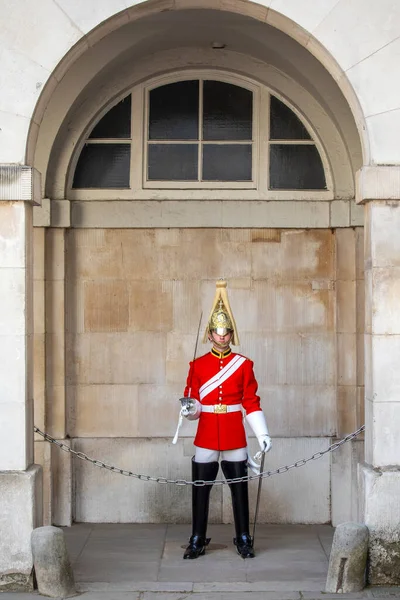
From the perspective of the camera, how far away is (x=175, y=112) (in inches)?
414

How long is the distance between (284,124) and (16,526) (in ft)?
15.4

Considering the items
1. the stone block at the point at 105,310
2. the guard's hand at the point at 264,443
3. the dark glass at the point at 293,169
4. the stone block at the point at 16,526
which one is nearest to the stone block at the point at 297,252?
the dark glass at the point at 293,169

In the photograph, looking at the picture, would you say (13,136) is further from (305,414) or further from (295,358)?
(305,414)

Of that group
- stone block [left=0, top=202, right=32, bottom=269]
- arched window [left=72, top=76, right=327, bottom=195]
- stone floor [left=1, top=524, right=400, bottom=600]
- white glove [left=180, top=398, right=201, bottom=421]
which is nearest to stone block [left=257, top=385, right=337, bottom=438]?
stone floor [left=1, top=524, right=400, bottom=600]

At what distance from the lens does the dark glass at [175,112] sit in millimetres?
10516

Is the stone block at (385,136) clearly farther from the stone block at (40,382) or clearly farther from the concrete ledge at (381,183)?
the stone block at (40,382)

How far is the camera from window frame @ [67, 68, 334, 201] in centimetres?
1040

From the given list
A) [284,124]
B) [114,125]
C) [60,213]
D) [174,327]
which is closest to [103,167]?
[114,125]

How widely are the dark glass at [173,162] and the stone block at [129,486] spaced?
2.49 metres

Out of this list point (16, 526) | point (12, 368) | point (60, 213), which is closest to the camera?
point (16, 526)

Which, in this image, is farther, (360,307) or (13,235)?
(360,307)

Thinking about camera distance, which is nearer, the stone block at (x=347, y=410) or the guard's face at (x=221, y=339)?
the guard's face at (x=221, y=339)

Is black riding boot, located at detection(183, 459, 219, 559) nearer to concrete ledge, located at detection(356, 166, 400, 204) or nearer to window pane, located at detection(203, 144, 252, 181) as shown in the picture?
concrete ledge, located at detection(356, 166, 400, 204)

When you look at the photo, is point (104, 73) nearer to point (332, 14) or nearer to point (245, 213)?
point (245, 213)
